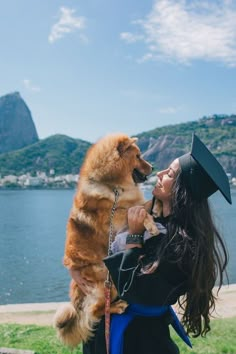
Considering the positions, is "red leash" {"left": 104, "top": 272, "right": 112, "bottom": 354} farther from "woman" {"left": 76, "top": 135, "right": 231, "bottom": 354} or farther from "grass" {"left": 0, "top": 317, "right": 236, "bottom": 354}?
"grass" {"left": 0, "top": 317, "right": 236, "bottom": 354}

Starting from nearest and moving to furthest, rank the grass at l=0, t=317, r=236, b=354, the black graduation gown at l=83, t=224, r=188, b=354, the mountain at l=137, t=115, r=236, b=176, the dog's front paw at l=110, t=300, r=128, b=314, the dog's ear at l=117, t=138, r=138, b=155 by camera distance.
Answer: the black graduation gown at l=83, t=224, r=188, b=354 < the dog's front paw at l=110, t=300, r=128, b=314 < the dog's ear at l=117, t=138, r=138, b=155 < the grass at l=0, t=317, r=236, b=354 < the mountain at l=137, t=115, r=236, b=176

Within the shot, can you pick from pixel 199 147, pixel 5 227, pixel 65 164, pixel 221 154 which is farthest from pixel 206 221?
pixel 65 164

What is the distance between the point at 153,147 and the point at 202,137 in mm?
21393

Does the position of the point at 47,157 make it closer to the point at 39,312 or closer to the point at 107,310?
the point at 39,312

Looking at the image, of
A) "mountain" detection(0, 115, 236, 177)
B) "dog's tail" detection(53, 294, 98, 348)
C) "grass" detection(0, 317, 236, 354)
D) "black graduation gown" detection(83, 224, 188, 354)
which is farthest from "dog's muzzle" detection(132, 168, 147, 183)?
"mountain" detection(0, 115, 236, 177)

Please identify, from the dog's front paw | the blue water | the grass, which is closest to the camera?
the dog's front paw

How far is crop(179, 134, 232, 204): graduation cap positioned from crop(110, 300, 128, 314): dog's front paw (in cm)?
67

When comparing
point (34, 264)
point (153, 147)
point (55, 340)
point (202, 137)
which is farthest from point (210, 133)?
point (55, 340)

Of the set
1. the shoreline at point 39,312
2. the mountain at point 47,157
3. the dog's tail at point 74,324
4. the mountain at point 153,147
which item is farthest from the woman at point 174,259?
the mountain at point 47,157

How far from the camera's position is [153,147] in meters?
125

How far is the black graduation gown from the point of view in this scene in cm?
216

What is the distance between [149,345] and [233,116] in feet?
524

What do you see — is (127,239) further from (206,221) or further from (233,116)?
(233,116)

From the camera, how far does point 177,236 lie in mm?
2225
